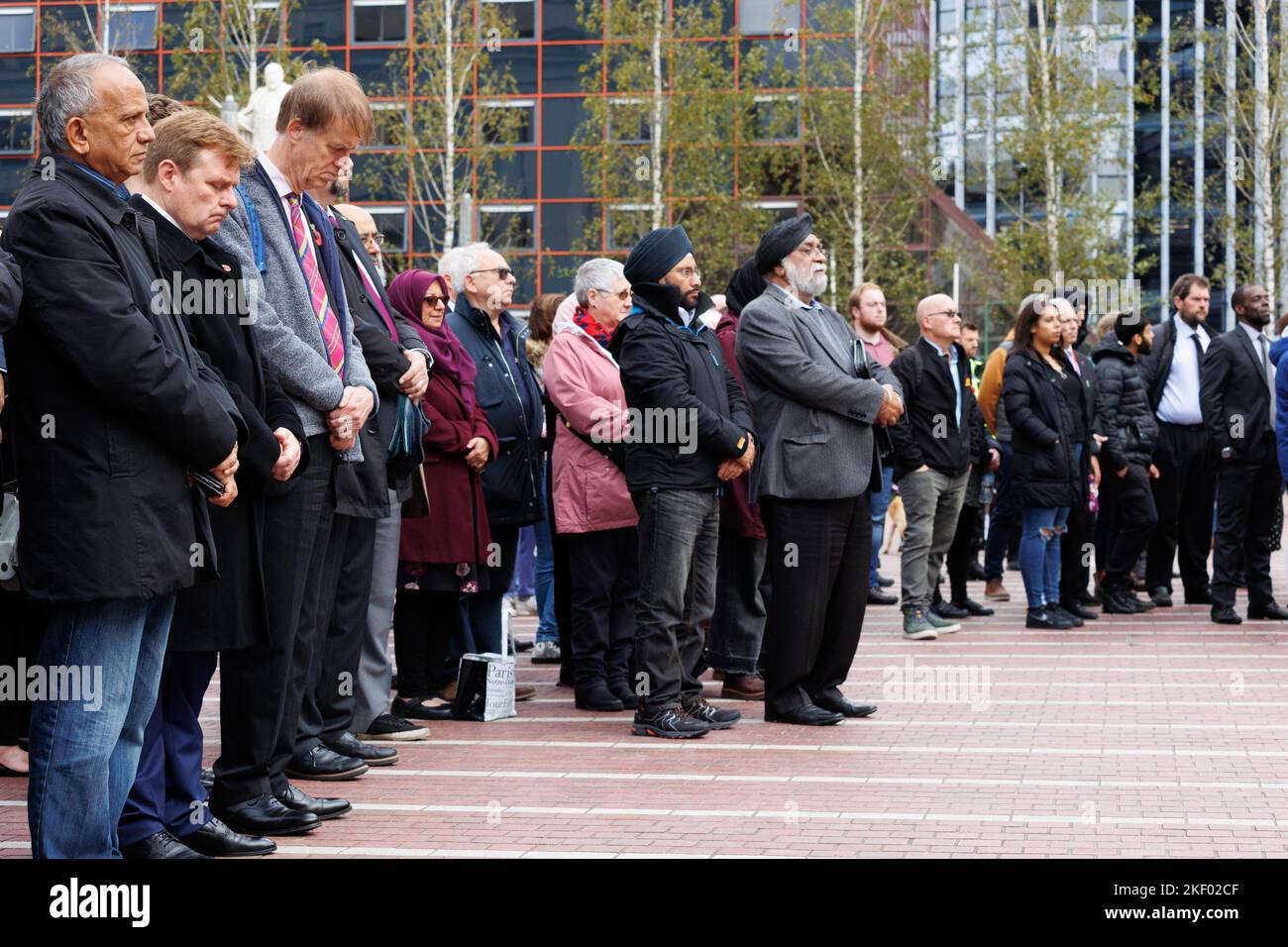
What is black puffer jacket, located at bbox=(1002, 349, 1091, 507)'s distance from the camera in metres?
12.4

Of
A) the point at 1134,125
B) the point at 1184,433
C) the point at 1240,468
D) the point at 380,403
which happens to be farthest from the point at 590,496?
the point at 1134,125

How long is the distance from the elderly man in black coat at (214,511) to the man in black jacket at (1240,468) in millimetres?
8888

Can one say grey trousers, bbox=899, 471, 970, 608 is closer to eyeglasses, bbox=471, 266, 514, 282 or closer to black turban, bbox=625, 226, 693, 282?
eyeglasses, bbox=471, 266, 514, 282

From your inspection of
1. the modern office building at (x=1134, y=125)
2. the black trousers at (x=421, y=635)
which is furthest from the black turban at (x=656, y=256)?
the modern office building at (x=1134, y=125)

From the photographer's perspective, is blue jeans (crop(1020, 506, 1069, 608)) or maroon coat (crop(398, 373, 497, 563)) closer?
maroon coat (crop(398, 373, 497, 563))

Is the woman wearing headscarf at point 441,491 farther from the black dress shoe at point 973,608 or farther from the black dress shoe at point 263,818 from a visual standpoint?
the black dress shoe at point 973,608

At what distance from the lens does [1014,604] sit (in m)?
14.4

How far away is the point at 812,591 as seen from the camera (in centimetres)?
825

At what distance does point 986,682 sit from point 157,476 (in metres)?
6.14

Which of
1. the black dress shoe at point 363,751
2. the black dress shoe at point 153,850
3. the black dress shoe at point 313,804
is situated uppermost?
the black dress shoe at point 153,850

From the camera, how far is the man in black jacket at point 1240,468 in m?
12.8

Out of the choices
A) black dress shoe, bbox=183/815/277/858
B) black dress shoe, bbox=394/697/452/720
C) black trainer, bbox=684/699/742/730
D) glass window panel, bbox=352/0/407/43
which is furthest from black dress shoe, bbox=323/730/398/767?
glass window panel, bbox=352/0/407/43

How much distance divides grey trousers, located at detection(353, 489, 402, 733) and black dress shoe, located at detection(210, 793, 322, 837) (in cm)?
187

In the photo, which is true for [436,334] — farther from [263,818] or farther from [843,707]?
[263,818]
